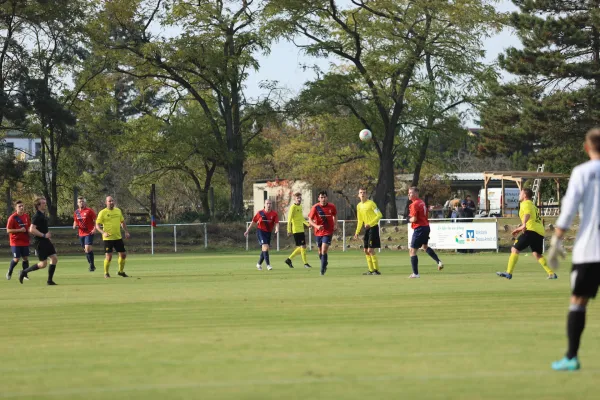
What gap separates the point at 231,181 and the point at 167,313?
44.0 meters

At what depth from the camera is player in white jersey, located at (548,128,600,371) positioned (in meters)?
8.28

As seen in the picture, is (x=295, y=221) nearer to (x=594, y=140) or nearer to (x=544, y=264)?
(x=544, y=264)

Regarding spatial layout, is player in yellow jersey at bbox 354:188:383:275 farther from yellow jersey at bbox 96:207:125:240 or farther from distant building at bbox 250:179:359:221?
distant building at bbox 250:179:359:221

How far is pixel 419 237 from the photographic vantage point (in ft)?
74.6

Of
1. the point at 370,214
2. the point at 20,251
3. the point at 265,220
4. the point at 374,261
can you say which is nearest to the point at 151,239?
the point at 265,220

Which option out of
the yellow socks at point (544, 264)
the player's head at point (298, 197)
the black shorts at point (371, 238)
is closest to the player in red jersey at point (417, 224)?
the black shorts at point (371, 238)

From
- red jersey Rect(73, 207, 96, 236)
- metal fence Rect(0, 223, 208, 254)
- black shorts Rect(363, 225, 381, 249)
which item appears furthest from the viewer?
metal fence Rect(0, 223, 208, 254)

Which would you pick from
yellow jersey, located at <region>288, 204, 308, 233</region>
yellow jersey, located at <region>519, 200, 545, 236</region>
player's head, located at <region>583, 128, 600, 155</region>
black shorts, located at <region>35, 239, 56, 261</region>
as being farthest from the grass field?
yellow jersey, located at <region>288, 204, 308, 233</region>

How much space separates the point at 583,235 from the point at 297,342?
362 cm

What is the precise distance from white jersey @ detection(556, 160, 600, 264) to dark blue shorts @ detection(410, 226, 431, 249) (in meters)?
13.9

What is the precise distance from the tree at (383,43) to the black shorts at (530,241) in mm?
31856

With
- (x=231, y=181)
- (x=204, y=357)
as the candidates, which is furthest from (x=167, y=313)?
(x=231, y=181)

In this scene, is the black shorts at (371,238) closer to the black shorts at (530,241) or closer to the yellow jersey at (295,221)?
the black shorts at (530,241)

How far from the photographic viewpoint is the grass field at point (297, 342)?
8016 mm
